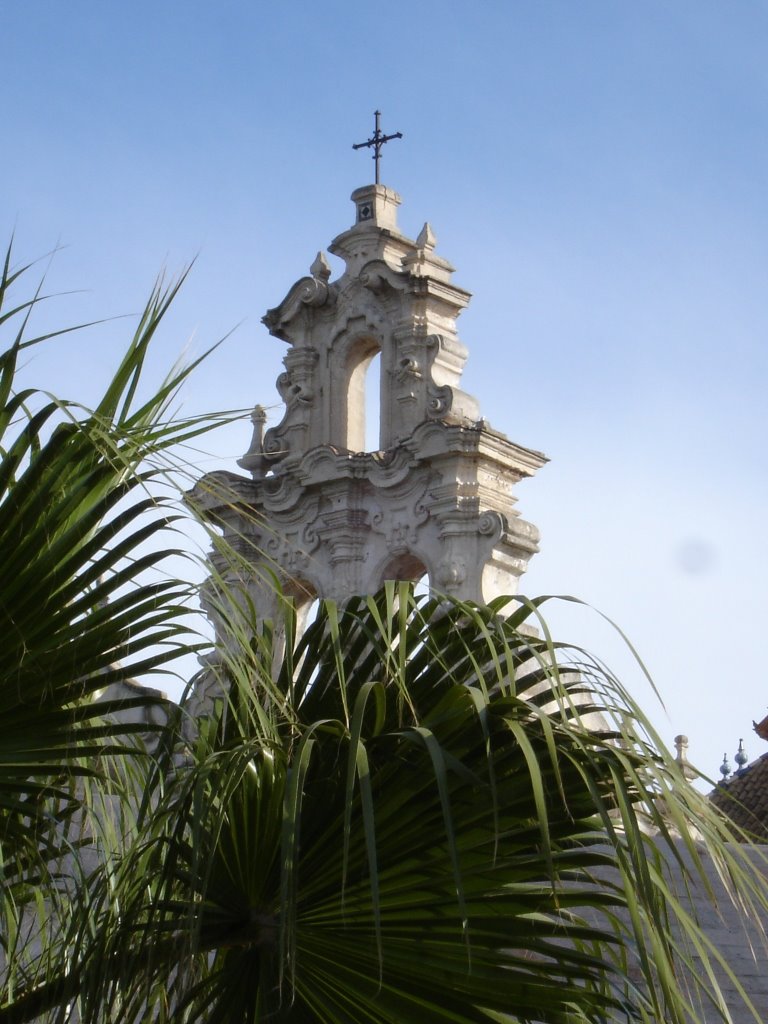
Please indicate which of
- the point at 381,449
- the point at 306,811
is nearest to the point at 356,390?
the point at 381,449

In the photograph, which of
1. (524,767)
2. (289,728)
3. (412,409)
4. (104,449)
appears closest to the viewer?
(104,449)

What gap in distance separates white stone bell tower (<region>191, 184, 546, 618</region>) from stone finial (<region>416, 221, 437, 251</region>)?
12 mm

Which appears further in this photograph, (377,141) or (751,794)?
→ (751,794)

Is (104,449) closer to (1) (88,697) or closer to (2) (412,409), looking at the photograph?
(1) (88,697)

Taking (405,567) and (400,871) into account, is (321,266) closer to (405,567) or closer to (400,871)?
(405,567)

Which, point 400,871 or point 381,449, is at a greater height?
point 381,449

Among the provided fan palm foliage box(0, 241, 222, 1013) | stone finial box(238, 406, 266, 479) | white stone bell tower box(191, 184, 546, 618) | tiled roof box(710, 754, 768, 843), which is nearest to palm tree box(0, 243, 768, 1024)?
fan palm foliage box(0, 241, 222, 1013)

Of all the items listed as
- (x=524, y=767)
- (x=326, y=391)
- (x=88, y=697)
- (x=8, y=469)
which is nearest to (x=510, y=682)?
(x=524, y=767)

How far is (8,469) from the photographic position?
4.74m

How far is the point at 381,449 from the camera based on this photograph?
50.3 feet

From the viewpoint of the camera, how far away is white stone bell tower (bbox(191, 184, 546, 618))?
14.2 meters

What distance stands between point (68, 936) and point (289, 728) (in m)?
1.00

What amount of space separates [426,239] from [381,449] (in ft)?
5.94

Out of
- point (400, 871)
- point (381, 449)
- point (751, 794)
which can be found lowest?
point (400, 871)
